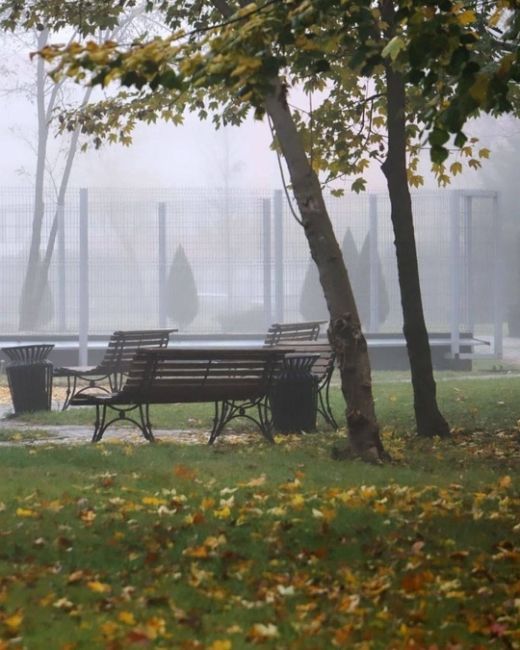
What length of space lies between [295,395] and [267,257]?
13222 mm

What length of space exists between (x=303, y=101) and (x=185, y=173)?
14.6 metres

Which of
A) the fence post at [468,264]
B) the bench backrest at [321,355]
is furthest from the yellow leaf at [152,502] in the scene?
the fence post at [468,264]

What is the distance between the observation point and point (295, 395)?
13.2 m

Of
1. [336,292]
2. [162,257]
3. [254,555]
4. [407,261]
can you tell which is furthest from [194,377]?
[162,257]

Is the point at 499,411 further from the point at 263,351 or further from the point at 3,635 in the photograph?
the point at 3,635

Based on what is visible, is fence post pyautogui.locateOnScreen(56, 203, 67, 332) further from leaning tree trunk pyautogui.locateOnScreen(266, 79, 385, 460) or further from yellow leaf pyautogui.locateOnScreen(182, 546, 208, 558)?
yellow leaf pyautogui.locateOnScreen(182, 546, 208, 558)

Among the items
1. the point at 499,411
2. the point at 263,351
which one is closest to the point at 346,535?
the point at 263,351

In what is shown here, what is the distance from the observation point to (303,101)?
196ft

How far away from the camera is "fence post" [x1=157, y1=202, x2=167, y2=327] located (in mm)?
25797

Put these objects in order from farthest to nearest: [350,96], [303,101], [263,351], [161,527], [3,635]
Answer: [303,101]
[350,96]
[263,351]
[161,527]
[3,635]

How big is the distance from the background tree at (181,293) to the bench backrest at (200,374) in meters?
13.7

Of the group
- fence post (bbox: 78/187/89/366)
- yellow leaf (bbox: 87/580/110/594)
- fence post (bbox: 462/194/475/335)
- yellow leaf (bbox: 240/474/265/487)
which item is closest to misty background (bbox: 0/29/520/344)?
fence post (bbox: 462/194/475/335)

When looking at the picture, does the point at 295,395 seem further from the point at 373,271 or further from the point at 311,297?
the point at 311,297

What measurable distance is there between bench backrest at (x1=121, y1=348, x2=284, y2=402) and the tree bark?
149cm
